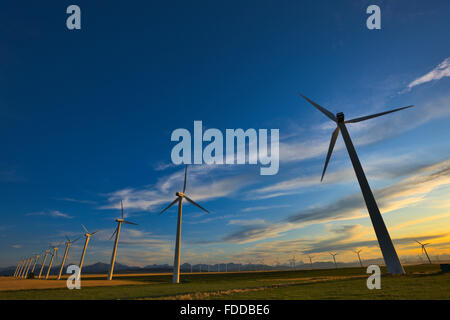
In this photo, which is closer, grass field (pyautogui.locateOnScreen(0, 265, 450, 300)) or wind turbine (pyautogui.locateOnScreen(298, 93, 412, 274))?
grass field (pyautogui.locateOnScreen(0, 265, 450, 300))

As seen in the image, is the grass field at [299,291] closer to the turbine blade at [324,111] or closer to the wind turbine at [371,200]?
the wind turbine at [371,200]

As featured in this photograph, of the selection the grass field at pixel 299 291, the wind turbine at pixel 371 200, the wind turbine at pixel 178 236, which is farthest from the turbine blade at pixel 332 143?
the wind turbine at pixel 178 236

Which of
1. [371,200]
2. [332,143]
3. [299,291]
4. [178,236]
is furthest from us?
[178,236]

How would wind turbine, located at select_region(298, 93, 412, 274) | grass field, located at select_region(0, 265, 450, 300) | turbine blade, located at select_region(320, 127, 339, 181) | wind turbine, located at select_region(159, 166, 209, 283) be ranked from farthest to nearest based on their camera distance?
wind turbine, located at select_region(159, 166, 209, 283) < turbine blade, located at select_region(320, 127, 339, 181) < wind turbine, located at select_region(298, 93, 412, 274) < grass field, located at select_region(0, 265, 450, 300)

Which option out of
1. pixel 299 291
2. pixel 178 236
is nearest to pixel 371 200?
pixel 299 291

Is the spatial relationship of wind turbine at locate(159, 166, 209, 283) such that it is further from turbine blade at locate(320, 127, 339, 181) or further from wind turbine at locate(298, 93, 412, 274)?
wind turbine at locate(298, 93, 412, 274)

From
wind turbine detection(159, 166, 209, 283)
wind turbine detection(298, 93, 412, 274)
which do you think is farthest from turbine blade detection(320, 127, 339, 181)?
wind turbine detection(159, 166, 209, 283)

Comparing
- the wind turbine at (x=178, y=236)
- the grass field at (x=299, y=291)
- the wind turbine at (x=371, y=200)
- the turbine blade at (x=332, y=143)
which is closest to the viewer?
the grass field at (x=299, y=291)

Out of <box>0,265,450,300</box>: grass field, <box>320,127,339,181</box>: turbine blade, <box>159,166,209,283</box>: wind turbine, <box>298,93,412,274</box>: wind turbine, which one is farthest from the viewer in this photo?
<box>159,166,209,283</box>: wind turbine

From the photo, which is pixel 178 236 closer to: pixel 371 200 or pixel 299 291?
pixel 299 291
